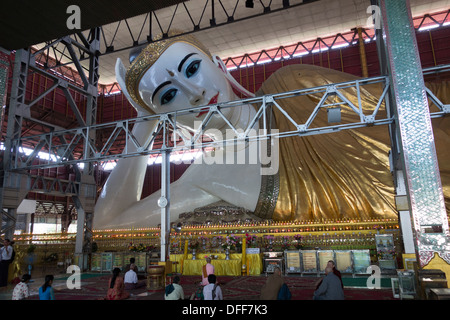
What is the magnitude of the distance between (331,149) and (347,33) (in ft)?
24.6

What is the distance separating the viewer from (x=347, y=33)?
45.1 feet

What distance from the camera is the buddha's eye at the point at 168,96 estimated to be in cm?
807

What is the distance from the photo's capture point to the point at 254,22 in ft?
41.7

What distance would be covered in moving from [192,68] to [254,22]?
5692 millimetres

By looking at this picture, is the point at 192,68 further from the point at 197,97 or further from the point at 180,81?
the point at 197,97

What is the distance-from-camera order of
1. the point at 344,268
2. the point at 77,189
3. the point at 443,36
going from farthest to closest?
the point at 443,36 → the point at 77,189 → the point at 344,268

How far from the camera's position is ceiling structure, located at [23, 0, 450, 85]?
11.9 metres

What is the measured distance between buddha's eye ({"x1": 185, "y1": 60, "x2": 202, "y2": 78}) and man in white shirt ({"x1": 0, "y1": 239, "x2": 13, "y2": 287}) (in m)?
4.90

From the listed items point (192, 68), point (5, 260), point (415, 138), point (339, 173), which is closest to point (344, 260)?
point (339, 173)

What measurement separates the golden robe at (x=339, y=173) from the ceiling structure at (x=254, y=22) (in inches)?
180

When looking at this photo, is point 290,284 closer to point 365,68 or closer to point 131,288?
point 131,288

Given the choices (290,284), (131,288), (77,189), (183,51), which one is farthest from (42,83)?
(290,284)

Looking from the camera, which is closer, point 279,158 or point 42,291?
point 42,291
